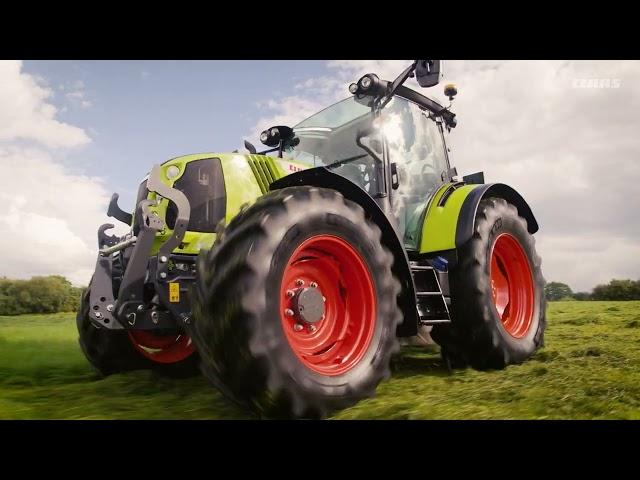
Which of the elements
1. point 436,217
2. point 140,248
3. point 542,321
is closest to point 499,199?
point 436,217

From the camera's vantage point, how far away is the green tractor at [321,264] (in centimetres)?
244

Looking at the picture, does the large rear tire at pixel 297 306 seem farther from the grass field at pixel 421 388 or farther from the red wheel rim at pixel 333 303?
the grass field at pixel 421 388

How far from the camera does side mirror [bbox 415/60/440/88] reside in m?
3.66

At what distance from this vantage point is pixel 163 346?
4.35m

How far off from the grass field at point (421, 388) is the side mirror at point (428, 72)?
2.09 m

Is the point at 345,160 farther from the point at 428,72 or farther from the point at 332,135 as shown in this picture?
the point at 428,72

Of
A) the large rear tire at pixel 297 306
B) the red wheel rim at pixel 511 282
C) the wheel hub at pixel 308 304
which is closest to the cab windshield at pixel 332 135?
the large rear tire at pixel 297 306

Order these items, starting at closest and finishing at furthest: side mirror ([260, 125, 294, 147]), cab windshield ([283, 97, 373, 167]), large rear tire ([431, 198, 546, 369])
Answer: large rear tire ([431, 198, 546, 369]) < cab windshield ([283, 97, 373, 167]) < side mirror ([260, 125, 294, 147])

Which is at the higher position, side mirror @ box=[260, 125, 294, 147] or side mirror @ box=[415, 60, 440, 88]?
side mirror @ box=[415, 60, 440, 88]

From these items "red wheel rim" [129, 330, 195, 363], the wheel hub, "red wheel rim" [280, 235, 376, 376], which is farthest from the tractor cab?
"red wheel rim" [129, 330, 195, 363]

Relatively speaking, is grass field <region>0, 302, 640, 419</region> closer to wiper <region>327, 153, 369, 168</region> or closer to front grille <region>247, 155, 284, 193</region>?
front grille <region>247, 155, 284, 193</region>

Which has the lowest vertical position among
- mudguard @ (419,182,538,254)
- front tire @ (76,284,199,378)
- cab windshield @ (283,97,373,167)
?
front tire @ (76,284,199,378)

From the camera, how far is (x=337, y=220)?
290cm

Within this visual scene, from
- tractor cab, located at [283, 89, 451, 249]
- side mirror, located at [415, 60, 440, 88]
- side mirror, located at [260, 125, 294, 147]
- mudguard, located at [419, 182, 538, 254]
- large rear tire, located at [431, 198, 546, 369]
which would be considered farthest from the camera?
side mirror, located at [260, 125, 294, 147]
